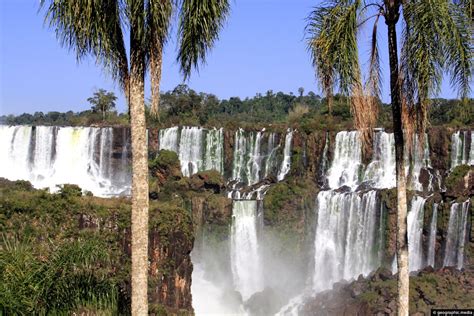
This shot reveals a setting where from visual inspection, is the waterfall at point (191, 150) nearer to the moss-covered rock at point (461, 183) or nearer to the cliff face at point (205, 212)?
the cliff face at point (205, 212)

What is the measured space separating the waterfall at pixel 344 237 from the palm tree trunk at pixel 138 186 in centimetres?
2464

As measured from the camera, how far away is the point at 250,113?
7269 cm

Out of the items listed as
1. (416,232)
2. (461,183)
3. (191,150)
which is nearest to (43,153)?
(191,150)

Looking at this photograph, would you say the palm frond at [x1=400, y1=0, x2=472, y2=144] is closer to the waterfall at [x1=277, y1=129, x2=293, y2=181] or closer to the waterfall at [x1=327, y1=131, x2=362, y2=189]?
the waterfall at [x1=327, y1=131, x2=362, y2=189]

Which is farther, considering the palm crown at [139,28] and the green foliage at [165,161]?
the green foliage at [165,161]

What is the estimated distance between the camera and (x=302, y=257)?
32.4m

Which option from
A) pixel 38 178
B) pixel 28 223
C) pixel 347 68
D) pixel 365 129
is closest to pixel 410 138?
pixel 365 129

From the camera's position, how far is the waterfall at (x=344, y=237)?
29.3 metres

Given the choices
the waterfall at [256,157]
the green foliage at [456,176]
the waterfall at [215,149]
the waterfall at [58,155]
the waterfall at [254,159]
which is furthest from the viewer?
the waterfall at [58,155]

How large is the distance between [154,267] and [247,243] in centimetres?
1154

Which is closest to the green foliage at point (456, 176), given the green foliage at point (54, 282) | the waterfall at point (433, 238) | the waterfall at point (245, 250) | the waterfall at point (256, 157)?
the waterfall at point (433, 238)

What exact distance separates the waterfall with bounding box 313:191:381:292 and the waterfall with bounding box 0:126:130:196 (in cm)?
1204

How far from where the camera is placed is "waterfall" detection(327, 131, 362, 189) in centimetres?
3353

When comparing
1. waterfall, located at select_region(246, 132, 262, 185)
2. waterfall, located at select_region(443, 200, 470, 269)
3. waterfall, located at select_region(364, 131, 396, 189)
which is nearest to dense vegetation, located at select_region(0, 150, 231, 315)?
waterfall, located at select_region(246, 132, 262, 185)
